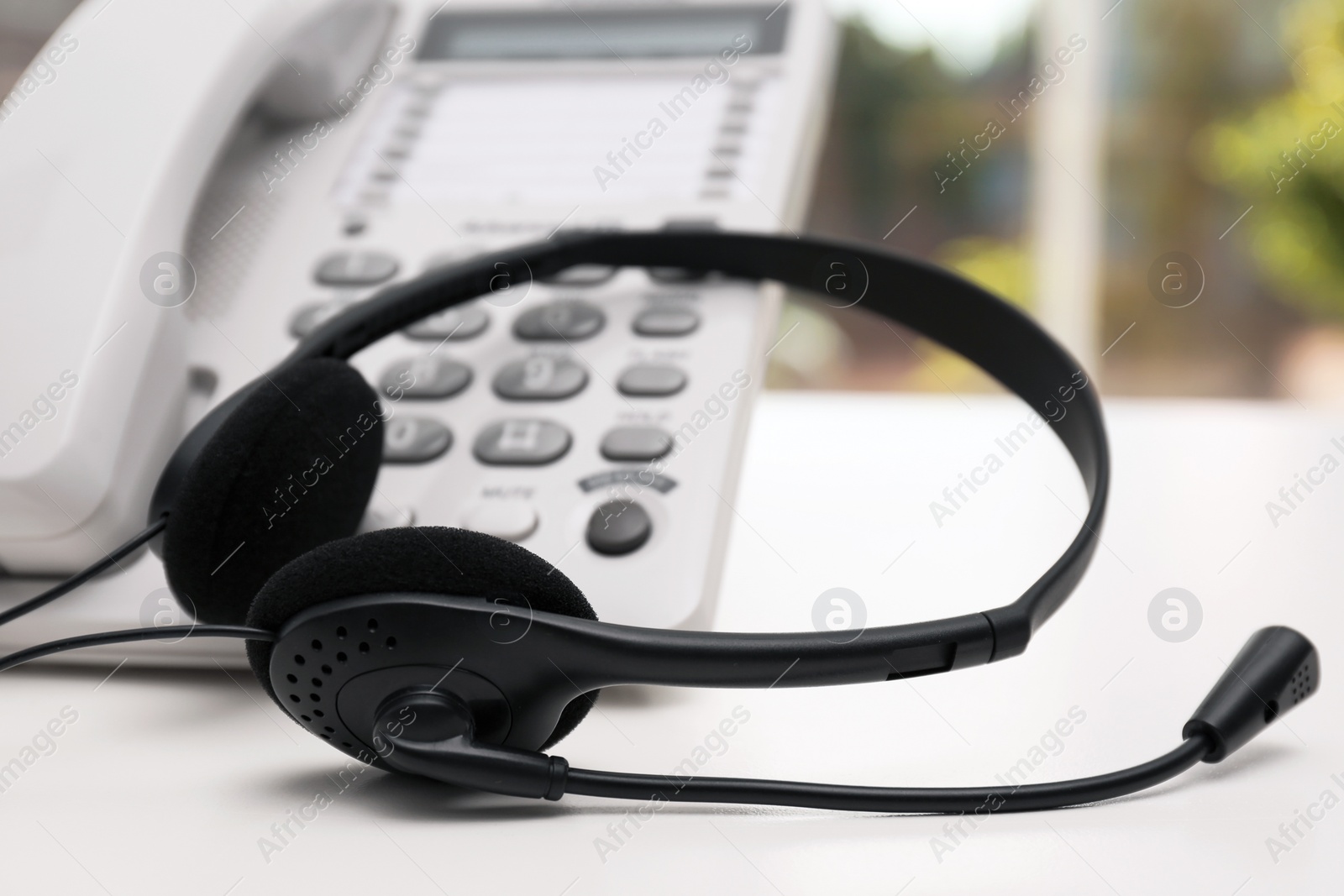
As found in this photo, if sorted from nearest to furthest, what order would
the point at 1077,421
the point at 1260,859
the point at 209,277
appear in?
the point at 1260,859 → the point at 1077,421 → the point at 209,277

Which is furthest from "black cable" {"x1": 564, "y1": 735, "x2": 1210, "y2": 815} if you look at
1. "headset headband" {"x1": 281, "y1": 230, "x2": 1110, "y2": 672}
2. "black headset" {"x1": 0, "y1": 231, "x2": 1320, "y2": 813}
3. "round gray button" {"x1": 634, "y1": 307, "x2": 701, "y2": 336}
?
"round gray button" {"x1": 634, "y1": 307, "x2": 701, "y2": 336}

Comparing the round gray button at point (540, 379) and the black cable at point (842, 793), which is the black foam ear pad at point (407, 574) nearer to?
the black cable at point (842, 793)

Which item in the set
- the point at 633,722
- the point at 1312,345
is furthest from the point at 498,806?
the point at 1312,345

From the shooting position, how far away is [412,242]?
A: 0.47 meters

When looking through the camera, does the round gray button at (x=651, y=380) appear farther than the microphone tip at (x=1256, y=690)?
Yes

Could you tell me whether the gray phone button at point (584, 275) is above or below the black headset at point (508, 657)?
below

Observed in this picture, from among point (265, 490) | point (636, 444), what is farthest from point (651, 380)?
point (265, 490)

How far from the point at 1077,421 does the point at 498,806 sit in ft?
0.70

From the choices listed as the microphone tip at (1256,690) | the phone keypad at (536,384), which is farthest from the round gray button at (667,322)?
the microphone tip at (1256,690)

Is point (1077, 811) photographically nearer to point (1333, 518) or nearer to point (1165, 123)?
point (1333, 518)

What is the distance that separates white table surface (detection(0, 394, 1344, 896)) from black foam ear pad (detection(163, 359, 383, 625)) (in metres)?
0.05

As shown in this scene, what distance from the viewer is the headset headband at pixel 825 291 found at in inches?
14.2

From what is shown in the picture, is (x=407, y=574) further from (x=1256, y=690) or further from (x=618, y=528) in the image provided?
(x=1256, y=690)

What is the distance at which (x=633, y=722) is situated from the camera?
301 millimetres
